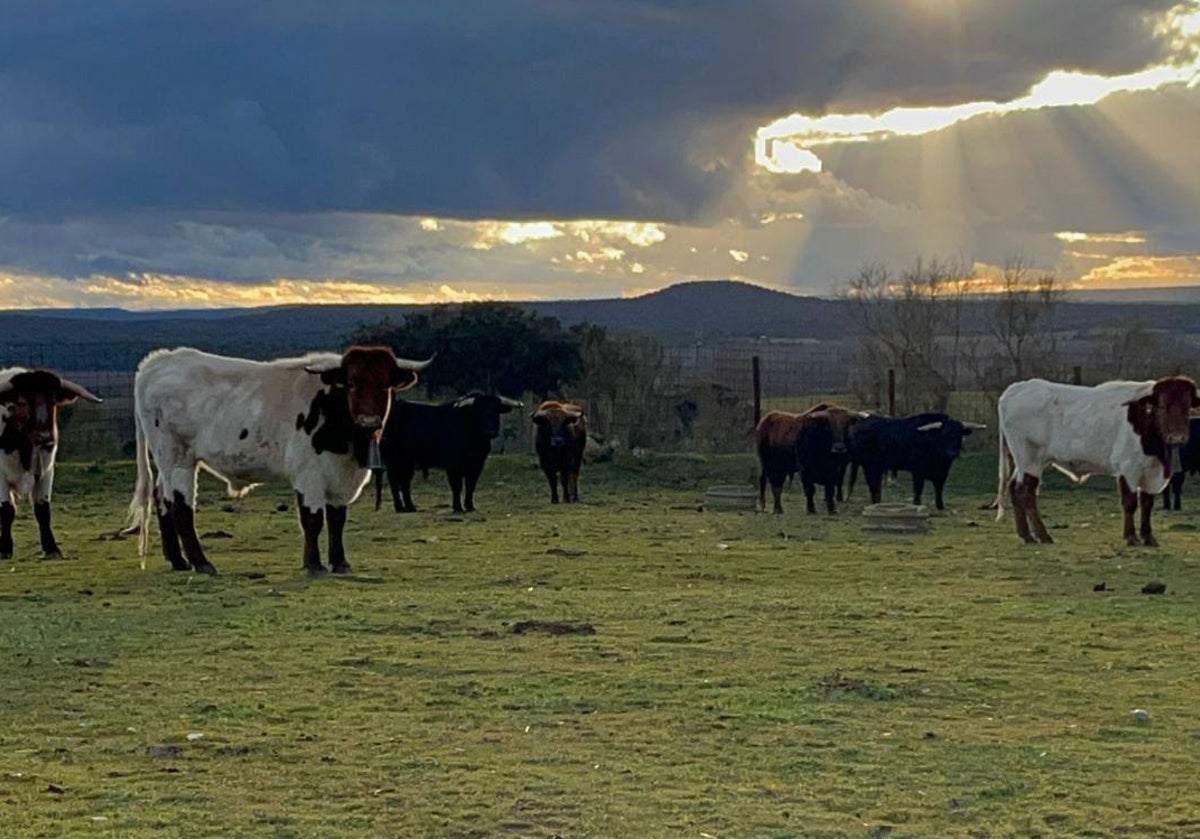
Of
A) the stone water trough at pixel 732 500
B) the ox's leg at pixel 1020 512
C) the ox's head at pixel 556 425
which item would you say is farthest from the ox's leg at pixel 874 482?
the ox's leg at pixel 1020 512

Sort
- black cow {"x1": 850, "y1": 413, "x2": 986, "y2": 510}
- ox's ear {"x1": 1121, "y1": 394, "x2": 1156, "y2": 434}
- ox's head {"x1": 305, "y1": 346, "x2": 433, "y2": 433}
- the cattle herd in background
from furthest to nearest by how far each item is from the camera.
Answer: black cow {"x1": 850, "y1": 413, "x2": 986, "y2": 510}, ox's ear {"x1": 1121, "y1": 394, "x2": 1156, "y2": 434}, the cattle herd in background, ox's head {"x1": 305, "y1": 346, "x2": 433, "y2": 433}

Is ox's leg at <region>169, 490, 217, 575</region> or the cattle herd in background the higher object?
the cattle herd in background

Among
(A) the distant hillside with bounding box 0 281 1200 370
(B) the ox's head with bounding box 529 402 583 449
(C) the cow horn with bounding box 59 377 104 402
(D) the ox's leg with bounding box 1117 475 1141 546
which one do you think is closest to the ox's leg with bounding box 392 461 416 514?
(B) the ox's head with bounding box 529 402 583 449

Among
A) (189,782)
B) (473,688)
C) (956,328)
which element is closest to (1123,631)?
(473,688)

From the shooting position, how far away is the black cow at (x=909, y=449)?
27.8 meters

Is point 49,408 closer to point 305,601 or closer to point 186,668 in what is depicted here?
point 305,601

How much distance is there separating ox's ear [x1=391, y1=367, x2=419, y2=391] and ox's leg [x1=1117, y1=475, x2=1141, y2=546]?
29.9 ft

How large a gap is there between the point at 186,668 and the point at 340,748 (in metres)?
2.70

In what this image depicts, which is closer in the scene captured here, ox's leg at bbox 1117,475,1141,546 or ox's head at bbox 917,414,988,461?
ox's leg at bbox 1117,475,1141,546

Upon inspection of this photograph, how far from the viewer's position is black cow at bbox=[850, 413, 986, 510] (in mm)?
27750

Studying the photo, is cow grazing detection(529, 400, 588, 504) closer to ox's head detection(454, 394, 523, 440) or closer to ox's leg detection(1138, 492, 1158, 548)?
ox's head detection(454, 394, 523, 440)

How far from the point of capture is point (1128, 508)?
20312 millimetres

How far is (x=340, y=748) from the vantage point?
27.3ft

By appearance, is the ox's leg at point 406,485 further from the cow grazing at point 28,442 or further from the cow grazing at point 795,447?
the cow grazing at point 28,442
